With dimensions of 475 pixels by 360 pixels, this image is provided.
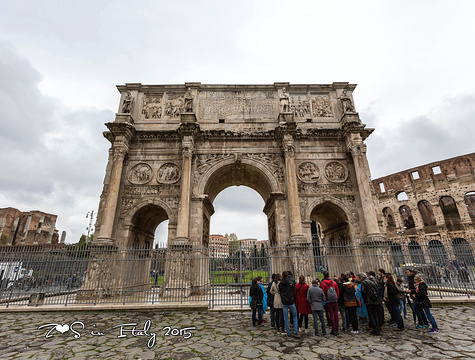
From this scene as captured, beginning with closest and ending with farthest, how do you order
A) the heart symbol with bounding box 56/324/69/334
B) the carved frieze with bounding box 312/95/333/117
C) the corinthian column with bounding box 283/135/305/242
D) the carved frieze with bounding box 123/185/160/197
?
the heart symbol with bounding box 56/324/69/334, the corinthian column with bounding box 283/135/305/242, the carved frieze with bounding box 123/185/160/197, the carved frieze with bounding box 312/95/333/117

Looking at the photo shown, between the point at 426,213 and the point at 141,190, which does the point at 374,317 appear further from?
the point at 426,213

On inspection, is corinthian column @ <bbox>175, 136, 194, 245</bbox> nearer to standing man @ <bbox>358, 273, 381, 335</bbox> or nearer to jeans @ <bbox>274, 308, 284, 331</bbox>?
jeans @ <bbox>274, 308, 284, 331</bbox>

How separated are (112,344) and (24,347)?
169 cm

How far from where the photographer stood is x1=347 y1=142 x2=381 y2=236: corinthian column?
503 inches

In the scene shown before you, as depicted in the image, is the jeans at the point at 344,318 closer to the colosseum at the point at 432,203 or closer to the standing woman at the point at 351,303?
the standing woman at the point at 351,303

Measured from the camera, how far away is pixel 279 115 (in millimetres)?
14875

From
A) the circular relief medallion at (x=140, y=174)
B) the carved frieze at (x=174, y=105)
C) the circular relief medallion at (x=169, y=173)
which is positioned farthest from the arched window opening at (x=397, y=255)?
the carved frieze at (x=174, y=105)

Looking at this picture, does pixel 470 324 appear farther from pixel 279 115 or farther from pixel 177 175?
pixel 177 175

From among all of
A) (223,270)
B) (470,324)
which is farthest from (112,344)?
(470,324)

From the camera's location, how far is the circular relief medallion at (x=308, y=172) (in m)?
14.5

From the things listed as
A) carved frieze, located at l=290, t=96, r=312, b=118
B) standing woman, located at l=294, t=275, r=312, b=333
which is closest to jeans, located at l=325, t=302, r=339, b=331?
standing woman, located at l=294, t=275, r=312, b=333

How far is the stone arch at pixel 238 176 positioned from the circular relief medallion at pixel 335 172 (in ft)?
10.6

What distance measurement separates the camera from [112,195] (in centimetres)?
1309

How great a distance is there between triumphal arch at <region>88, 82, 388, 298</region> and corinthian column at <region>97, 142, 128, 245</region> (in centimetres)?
5
